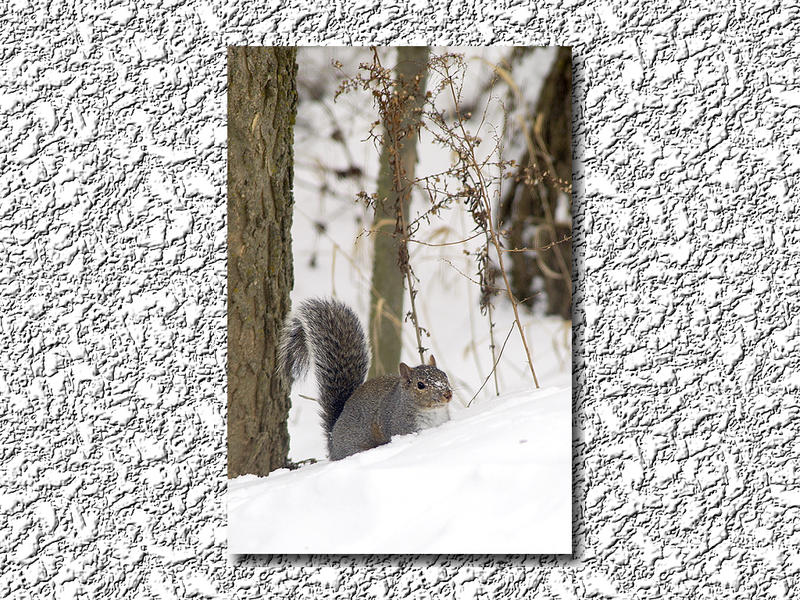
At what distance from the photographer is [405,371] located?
76.6 inches

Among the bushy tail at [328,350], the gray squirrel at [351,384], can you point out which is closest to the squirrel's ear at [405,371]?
the gray squirrel at [351,384]

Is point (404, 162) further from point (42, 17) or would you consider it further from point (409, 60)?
point (42, 17)

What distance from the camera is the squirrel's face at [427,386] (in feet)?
6.32

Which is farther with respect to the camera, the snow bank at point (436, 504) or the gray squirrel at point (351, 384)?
the gray squirrel at point (351, 384)

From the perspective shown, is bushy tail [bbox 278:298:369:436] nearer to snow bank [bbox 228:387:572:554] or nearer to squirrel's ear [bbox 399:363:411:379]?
squirrel's ear [bbox 399:363:411:379]

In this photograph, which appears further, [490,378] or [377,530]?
[490,378]

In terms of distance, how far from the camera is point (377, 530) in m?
1.82

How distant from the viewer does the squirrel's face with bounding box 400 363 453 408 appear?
6.32 ft

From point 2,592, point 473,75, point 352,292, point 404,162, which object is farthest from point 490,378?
point 2,592

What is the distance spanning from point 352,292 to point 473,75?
0.52 m

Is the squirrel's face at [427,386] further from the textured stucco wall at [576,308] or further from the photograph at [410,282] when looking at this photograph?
the textured stucco wall at [576,308]

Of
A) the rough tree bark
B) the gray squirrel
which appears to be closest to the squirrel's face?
the gray squirrel

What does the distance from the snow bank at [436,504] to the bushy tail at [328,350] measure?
0.79ft

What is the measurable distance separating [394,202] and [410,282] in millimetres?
173
